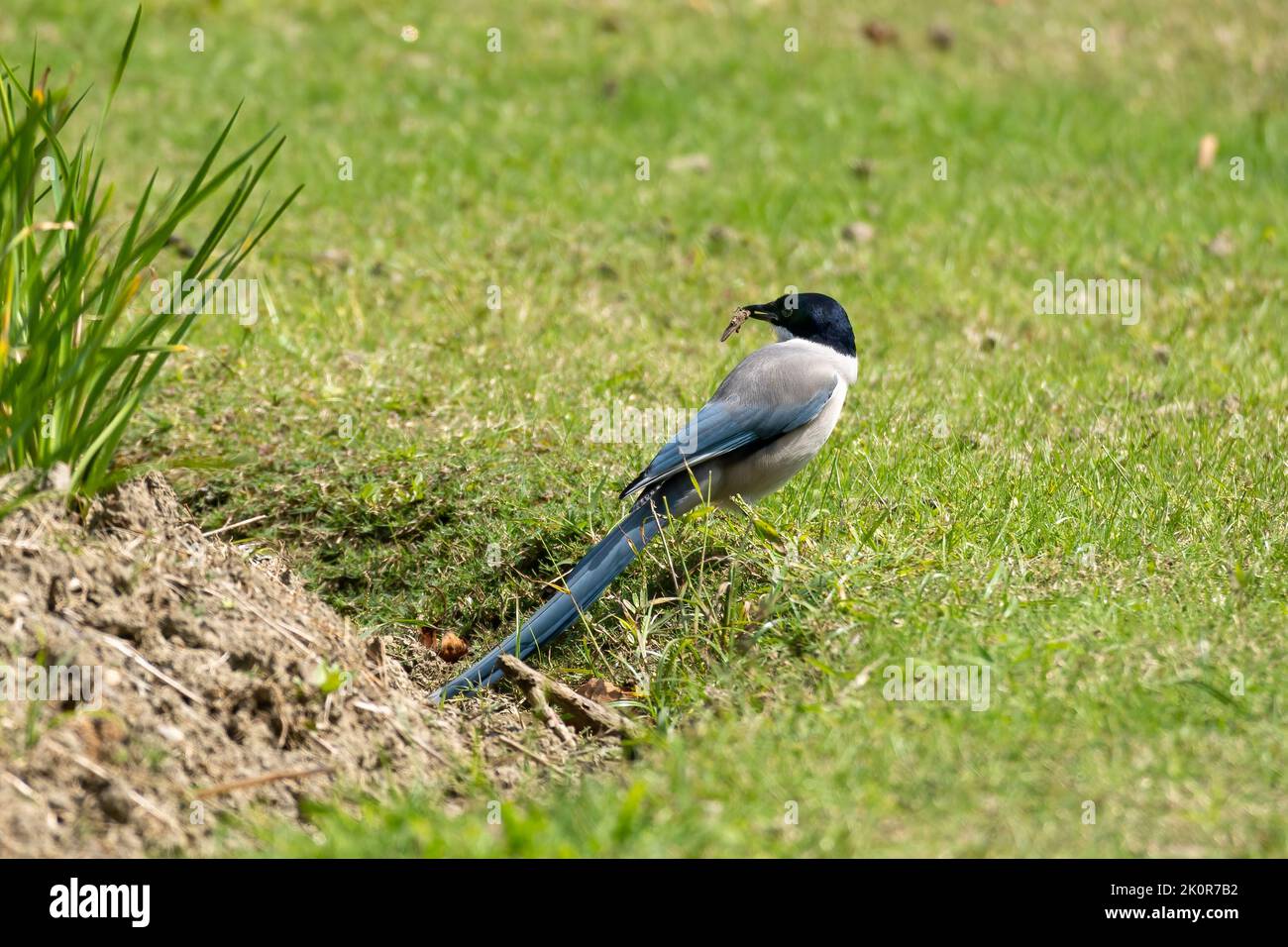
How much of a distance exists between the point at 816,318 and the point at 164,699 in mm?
2873

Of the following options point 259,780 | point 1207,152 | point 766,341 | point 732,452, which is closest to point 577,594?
point 732,452

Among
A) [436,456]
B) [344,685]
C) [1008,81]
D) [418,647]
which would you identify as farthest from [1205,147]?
[344,685]

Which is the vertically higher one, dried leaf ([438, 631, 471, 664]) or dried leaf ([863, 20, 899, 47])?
dried leaf ([863, 20, 899, 47])

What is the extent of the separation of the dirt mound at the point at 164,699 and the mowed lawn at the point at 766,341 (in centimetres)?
24

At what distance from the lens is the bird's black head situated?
18.2 feet

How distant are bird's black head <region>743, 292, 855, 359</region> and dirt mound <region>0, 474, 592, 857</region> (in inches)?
79.8

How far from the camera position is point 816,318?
555cm

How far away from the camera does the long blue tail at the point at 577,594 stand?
4512 mm

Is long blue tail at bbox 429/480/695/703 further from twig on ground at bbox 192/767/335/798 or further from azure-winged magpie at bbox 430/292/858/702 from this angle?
twig on ground at bbox 192/767/335/798

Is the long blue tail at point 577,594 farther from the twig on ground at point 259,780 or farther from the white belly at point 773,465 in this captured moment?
→ the twig on ground at point 259,780

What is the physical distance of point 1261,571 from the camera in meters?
4.49

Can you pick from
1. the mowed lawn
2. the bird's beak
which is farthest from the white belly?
the bird's beak

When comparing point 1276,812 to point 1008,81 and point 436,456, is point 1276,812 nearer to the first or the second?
point 436,456

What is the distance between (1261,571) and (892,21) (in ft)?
26.7
